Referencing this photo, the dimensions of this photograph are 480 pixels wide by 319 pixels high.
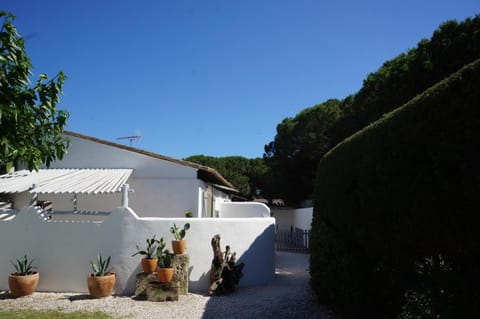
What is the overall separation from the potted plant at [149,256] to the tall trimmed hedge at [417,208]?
24.1ft

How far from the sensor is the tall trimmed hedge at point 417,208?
4.32 metres

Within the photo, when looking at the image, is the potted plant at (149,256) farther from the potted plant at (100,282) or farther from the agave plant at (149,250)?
the potted plant at (100,282)

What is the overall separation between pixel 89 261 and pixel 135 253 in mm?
2013

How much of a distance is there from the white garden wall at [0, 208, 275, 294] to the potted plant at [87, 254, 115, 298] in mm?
563

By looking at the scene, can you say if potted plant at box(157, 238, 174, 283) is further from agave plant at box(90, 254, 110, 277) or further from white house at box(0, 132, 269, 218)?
white house at box(0, 132, 269, 218)

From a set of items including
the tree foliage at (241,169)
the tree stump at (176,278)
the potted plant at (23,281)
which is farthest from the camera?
the tree foliage at (241,169)

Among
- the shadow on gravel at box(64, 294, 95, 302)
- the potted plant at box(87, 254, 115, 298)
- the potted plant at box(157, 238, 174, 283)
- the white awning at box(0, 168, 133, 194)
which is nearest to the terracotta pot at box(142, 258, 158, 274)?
the potted plant at box(157, 238, 174, 283)

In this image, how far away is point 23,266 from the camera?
41.4ft

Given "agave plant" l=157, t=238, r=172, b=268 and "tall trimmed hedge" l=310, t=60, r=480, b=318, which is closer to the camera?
"tall trimmed hedge" l=310, t=60, r=480, b=318

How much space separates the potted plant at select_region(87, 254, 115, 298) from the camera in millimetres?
11867

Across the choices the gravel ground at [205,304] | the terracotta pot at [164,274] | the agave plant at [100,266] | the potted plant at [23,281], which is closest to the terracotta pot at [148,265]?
the terracotta pot at [164,274]

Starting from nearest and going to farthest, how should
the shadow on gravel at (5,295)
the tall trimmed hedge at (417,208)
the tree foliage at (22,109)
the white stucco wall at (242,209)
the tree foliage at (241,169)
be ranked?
the tall trimmed hedge at (417,208) → the tree foliage at (22,109) → the shadow on gravel at (5,295) → the white stucco wall at (242,209) → the tree foliage at (241,169)

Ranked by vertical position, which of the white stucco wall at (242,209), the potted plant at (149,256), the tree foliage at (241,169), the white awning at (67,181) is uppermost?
the tree foliage at (241,169)

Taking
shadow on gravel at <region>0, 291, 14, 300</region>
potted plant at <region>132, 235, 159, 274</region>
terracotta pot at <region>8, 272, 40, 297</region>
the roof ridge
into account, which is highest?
the roof ridge
